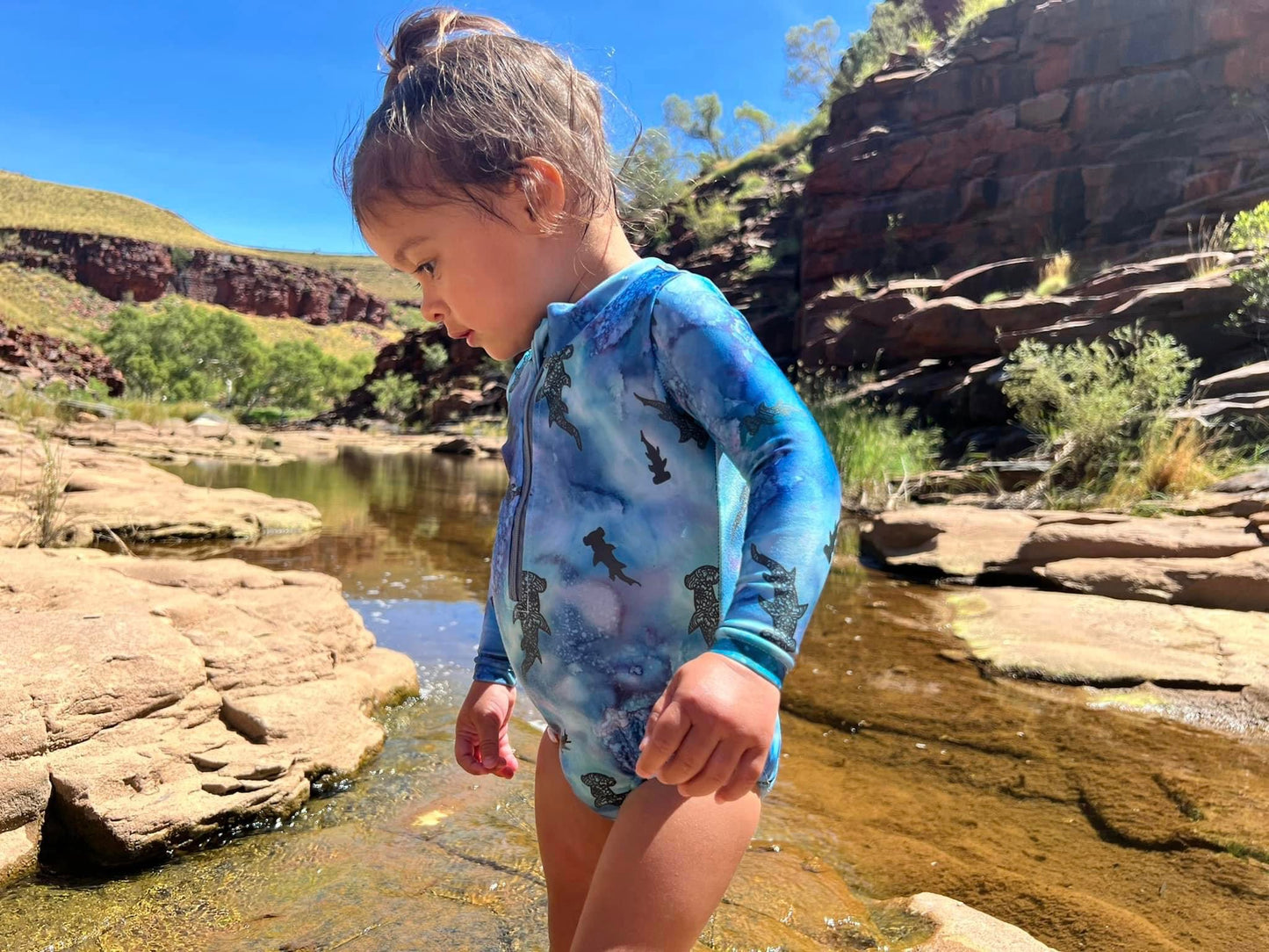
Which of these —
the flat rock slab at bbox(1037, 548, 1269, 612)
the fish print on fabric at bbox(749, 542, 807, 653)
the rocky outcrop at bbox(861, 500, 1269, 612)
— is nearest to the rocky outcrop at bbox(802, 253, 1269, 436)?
the rocky outcrop at bbox(861, 500, 1269, 612)

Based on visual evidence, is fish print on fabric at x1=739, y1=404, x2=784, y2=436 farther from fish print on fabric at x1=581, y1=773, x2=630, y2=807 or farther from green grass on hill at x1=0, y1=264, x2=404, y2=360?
green grass on hill at x1=0, y1=264, x2=404, y2=360

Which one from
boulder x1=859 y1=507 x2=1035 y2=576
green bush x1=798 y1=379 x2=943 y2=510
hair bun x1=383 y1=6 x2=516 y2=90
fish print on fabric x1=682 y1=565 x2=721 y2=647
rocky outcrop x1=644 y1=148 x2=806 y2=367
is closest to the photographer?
fish print on fabric x1=682 y1=565 x2=721 y2=647

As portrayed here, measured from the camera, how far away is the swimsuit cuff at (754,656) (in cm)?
78

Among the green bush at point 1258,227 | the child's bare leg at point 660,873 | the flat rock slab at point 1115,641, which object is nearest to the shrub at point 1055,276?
the green bush at point 1258,227

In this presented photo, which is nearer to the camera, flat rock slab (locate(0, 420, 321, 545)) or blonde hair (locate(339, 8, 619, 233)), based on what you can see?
blonde hair (locate(339, 8, 619, 233))

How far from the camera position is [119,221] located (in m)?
90.5

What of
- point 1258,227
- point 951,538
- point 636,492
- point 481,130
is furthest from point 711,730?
point 1258,227

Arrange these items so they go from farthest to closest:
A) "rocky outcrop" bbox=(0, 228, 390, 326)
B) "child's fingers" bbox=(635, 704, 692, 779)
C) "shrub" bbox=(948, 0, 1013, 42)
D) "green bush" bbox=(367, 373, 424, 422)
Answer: "rocky outcrop" bbox=(0, 228, 390, 326) < "green bush" bbox=(367, 373, 424, 422) < "shrub" bbox=(948, 0, 1013, 42) < "child's fingers" bbox=(635, 704, 692, 779)

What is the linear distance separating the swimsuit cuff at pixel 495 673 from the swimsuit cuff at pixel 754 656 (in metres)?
0.66

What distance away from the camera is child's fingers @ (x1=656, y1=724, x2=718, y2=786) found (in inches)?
29.2

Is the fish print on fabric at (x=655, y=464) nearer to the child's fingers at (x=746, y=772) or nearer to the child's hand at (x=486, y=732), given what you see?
the child's fingers at (x=746, y=772)

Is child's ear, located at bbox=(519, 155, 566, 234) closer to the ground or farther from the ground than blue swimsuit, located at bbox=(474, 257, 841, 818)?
farther from the ground

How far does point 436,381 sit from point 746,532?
51.1 meters

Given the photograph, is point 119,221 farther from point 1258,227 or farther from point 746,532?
point 746,532
